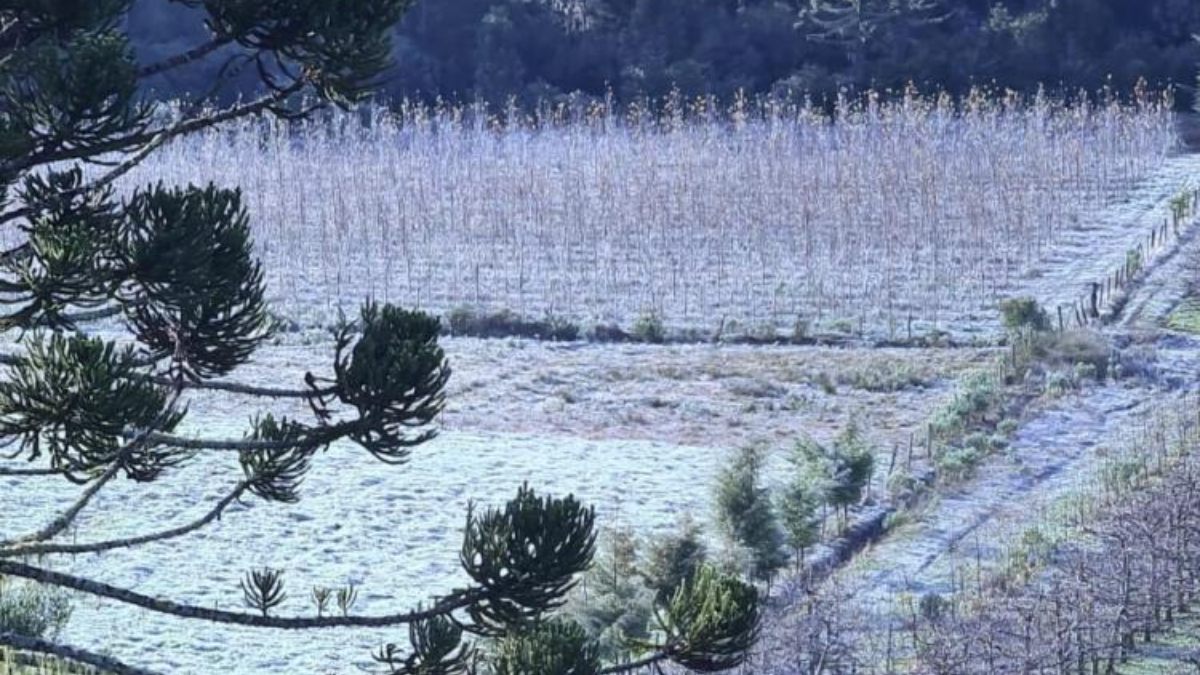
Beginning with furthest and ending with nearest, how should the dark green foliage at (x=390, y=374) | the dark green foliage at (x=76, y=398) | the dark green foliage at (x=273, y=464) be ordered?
the dark green foliage at (x=273, y=464) → the dark green foliage at (x=390, y=374) → the dark green foliage at (x=76, y=398)

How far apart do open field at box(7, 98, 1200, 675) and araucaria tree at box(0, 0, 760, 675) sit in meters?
4.06

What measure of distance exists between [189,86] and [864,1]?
12625mm

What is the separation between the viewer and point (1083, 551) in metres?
11.9

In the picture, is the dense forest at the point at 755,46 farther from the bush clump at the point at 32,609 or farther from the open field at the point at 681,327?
the bush clump at the point at 32,609

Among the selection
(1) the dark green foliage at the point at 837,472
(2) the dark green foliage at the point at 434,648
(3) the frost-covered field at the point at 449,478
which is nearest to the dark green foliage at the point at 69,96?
(2) the dark green foliage at the point at 434,648

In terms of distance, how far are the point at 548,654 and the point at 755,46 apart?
34937 millimetres

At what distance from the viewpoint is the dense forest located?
37.4m

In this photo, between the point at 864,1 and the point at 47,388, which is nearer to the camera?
the point at 47,388

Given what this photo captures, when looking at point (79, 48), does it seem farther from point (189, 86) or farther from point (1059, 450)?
point (189, 86)

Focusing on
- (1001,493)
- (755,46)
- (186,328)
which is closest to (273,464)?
(186,328)

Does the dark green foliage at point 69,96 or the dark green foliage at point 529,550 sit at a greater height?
the dark green foliage at point 69,96

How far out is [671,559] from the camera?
435 inches

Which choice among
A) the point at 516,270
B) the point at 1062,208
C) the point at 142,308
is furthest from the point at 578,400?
the point at 142,308

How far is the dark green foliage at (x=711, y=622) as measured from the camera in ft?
19.8
